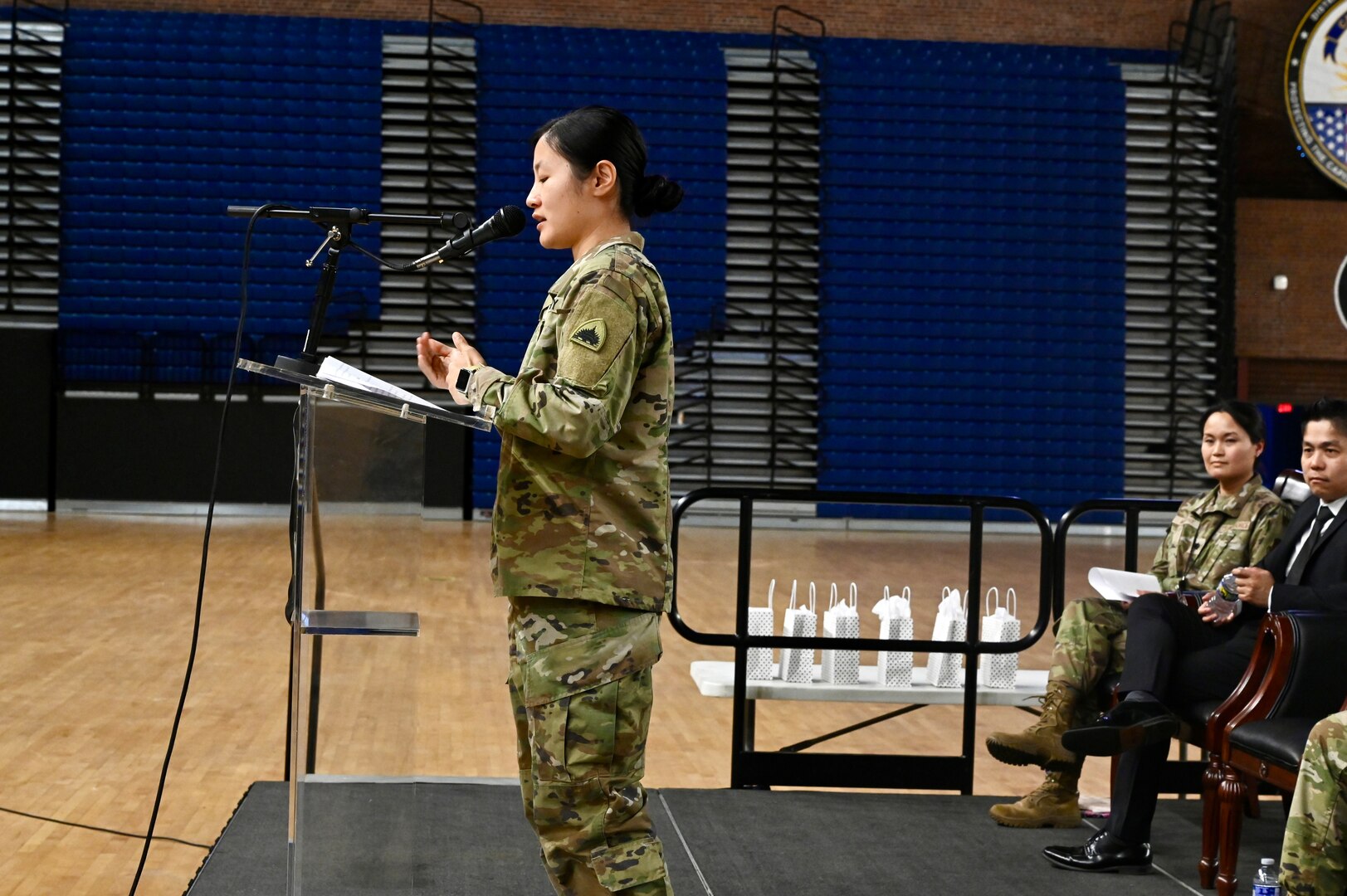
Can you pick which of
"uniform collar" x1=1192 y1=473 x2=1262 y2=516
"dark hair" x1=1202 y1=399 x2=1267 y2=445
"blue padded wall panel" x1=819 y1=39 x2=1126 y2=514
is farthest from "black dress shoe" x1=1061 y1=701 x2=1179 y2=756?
"blue padded wall panel" x1=819 y1=39 x2=1126 y2=514

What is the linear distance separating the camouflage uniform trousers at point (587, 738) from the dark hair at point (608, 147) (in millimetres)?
600

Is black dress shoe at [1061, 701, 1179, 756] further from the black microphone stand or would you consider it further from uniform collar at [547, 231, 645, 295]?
the black microphone stand

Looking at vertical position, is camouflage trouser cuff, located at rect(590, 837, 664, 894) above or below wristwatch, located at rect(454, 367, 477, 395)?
below

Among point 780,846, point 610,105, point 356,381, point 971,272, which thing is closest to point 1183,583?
point 780,846

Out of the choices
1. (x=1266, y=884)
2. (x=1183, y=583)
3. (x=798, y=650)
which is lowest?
(x=1266, y=884)

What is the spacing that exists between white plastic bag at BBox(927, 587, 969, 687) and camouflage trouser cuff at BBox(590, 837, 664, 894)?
2102mm

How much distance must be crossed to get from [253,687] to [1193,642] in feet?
11.6

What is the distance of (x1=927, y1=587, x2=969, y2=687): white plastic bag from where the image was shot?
386 centimetres

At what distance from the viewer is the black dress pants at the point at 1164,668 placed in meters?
3.13

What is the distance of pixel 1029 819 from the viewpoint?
11.4 feet

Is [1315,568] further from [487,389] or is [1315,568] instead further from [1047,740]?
[487,389]

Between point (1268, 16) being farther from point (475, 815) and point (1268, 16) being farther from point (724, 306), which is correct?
point (475, 815)

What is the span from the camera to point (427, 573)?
9633 millimetres

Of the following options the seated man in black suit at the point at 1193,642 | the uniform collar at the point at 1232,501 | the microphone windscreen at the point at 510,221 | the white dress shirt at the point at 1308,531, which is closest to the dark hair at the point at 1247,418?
the uniform collar at the point at 1232,501
